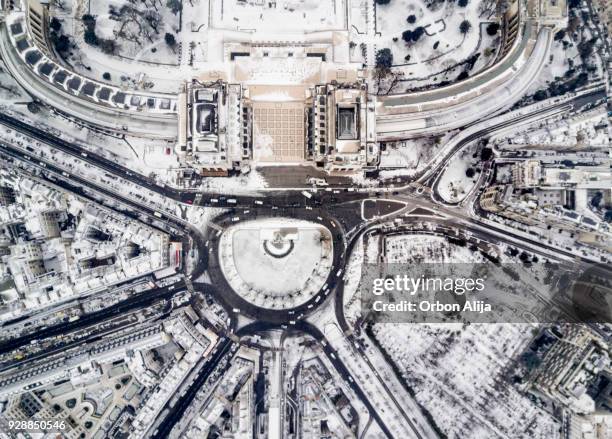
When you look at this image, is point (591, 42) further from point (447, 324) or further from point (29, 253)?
point (29, 253)

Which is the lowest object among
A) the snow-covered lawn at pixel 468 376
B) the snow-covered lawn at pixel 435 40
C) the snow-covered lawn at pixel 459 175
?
the snow-covered lawn at pixel 468 376

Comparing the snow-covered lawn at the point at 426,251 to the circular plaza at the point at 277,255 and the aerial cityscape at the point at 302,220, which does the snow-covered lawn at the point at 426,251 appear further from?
the circular plaza at the point at 277,255

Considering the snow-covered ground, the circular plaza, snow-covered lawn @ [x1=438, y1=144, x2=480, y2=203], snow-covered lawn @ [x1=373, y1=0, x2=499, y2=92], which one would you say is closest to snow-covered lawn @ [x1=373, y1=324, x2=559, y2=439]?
the circular plaza

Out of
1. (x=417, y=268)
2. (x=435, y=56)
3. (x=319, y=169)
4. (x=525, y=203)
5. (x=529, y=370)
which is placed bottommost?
(x=529, y=370)

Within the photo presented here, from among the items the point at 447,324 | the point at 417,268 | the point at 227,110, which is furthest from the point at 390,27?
the point at 447,324

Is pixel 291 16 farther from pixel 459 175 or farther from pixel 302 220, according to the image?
pixel 459 175

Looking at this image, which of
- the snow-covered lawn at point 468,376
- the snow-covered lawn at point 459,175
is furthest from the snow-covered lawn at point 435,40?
the snow-covered lawn at point 468,376

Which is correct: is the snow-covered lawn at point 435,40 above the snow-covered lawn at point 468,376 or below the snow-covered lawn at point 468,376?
above
